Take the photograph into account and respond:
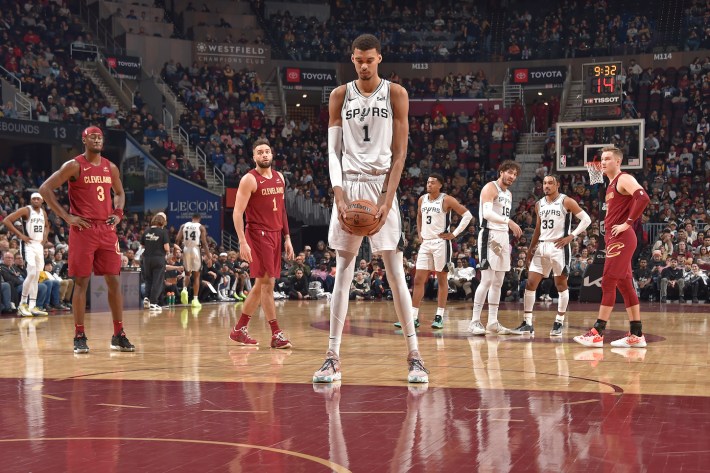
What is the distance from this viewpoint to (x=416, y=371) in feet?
21.0

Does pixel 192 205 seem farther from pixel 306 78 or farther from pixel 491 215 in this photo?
pixel 491 215

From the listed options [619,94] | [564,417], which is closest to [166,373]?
[564,417]

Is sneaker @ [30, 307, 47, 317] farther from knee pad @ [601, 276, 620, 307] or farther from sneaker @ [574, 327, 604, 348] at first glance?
knee pad @ [601, 276, 620, 307]

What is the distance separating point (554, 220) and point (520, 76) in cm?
2383

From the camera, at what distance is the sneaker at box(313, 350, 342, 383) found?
21.0ft

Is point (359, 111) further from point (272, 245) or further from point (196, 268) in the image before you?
point (196, 268)

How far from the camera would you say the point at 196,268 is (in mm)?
17547

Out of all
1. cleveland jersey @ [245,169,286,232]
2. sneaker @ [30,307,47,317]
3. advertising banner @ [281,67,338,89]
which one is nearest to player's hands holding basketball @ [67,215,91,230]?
cleveland jersey @ [245,169,286,232]

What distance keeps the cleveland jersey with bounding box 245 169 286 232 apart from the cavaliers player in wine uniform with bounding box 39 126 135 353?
1344 mm

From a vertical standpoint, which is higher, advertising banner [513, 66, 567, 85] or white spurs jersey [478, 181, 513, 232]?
advertising banner [513, 66, 567, 85]

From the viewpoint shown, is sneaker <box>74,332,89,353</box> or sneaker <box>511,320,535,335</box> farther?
sneaker <box>511,320,535,335</box>

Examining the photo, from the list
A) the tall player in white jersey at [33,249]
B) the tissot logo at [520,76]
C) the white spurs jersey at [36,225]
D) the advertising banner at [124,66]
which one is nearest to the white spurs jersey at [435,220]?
the tall player in white jersey at [33,249]

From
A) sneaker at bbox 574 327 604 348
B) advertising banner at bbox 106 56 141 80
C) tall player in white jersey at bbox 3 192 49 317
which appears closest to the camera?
sneaker at bbox 574 327 604 348

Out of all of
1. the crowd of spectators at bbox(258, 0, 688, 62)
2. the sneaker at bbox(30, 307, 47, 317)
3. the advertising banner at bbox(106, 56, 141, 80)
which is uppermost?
the crowd of spectators at bbox(258, 0, 688, 62)
